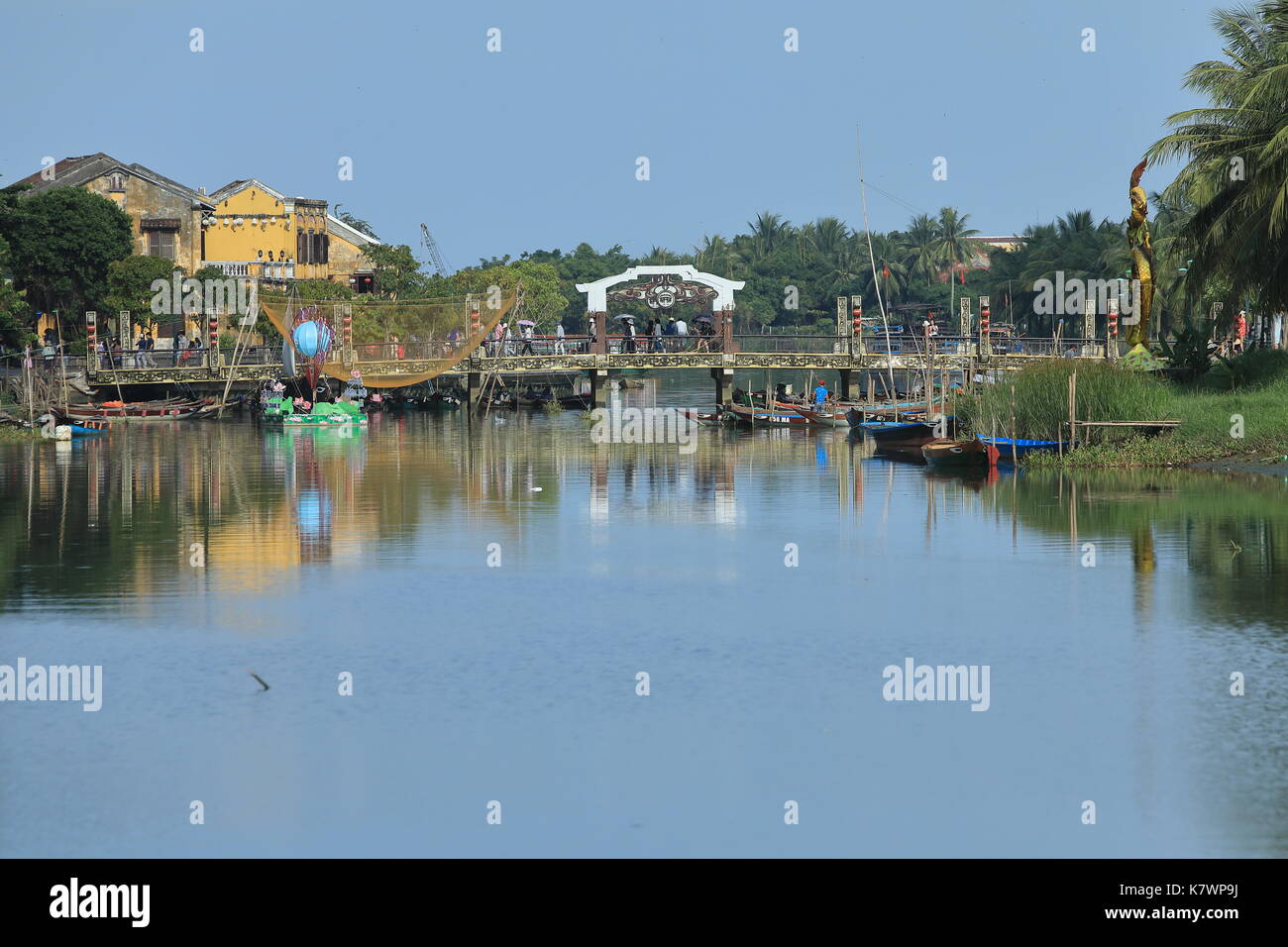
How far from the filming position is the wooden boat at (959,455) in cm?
4492

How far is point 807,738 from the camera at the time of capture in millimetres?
17141

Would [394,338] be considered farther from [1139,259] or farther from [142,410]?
[1139,259]

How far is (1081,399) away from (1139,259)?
1355 cm

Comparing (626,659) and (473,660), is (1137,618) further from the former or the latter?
(473,660)

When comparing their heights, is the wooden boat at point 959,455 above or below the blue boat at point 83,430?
below

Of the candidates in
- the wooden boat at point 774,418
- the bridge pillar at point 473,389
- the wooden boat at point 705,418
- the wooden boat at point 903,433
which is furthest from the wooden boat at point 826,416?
the bridge pillar at point 473,389

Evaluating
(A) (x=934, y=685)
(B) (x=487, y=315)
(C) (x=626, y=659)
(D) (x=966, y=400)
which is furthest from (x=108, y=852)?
(B) (x=487, y=315)

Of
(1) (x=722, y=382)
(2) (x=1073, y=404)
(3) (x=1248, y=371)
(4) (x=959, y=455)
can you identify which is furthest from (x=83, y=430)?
(3) (x=1248, y=371)

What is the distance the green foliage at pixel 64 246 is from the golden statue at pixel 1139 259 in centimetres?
5022

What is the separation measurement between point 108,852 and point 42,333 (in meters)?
80.9

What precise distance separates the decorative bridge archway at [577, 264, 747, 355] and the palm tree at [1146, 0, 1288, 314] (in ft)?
99.4

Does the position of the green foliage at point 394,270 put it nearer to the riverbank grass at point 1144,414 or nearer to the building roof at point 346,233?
the building roof at point 346,233

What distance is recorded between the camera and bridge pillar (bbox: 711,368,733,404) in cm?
7688
